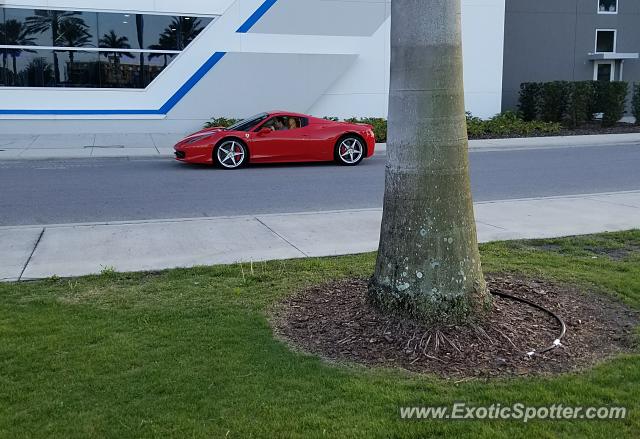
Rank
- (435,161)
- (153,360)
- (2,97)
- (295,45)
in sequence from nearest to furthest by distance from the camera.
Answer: (153,360)
(435,161)
(2,97)
(295,45)

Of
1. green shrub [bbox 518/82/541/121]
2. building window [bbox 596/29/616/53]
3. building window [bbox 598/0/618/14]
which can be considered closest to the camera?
green shrub [bbox 518/82/541/121]

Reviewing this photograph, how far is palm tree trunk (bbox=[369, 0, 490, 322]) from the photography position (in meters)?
4.61

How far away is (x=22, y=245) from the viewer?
7711 millimetres

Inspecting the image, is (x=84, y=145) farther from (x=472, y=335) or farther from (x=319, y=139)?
(x=472, y=335)

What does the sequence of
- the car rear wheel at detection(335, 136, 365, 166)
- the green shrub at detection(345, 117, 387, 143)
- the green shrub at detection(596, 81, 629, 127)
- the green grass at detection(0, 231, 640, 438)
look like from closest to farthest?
the green grass at detection(0, 231, 640, 438)
the car rear wheel at detection(335, 136, 365, 166)
the green shrub at detection(345, 117, 387, 143)
the green shrub at detection(596, 81, 629, 127)

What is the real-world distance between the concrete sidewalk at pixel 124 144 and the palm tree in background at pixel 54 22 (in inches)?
94.1

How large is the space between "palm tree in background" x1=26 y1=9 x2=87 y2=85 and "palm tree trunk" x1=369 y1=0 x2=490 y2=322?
1857 cm

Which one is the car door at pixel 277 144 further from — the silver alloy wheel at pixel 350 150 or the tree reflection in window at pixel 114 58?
the tree reflection in window at pixel 114 58

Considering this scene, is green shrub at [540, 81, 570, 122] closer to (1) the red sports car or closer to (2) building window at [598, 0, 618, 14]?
(2) building window at [598, 0, 618, 14]

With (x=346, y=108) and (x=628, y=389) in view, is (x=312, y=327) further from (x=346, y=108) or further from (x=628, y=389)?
(x=346, y=108)

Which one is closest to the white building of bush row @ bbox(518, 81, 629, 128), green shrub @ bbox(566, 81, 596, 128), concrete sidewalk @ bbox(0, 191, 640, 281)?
bush row @ bbox(518, 81, 629, 128)

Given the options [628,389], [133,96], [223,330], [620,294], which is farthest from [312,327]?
[133,96]

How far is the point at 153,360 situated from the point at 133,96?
18686 millimetres

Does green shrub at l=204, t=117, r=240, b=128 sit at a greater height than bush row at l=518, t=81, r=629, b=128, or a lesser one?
lesser
